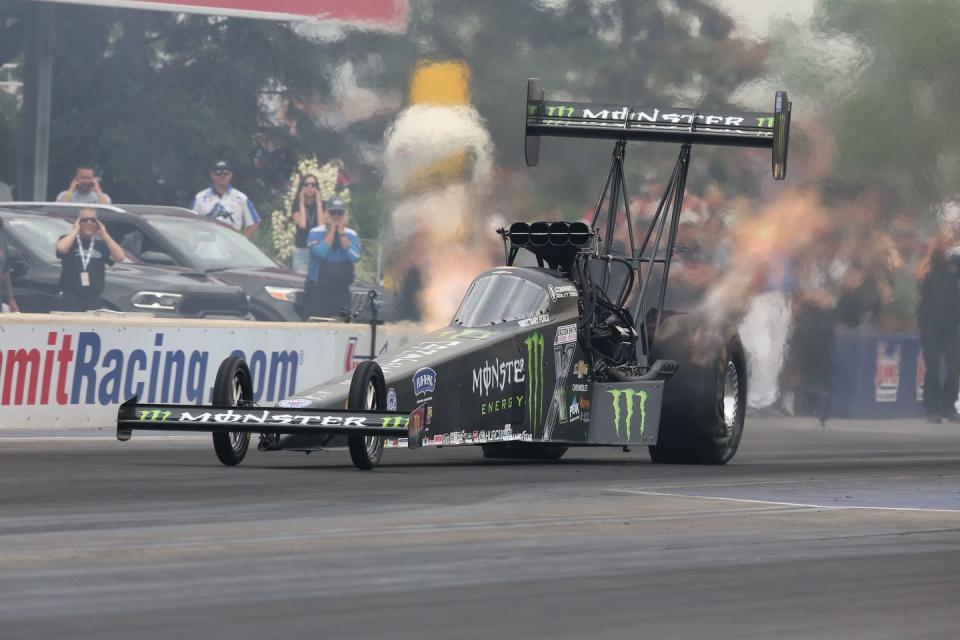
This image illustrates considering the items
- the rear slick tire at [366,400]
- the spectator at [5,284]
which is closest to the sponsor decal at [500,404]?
the rear slick tire at [366,400]

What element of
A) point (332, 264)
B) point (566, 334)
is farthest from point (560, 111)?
point (332, 264)

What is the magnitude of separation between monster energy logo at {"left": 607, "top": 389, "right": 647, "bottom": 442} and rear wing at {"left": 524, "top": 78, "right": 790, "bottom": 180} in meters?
3.08

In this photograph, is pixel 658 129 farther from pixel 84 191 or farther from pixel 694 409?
pixel 84 191

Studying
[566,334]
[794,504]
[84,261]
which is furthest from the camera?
[84,261]

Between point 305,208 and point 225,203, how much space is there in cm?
160

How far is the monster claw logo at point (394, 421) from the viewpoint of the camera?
1402 centimetres

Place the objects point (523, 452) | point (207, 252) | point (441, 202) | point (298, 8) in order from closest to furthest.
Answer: point (523, 452), point (441, 202), point (207, 252), point (298, 8)

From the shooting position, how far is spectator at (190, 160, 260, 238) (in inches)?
1443

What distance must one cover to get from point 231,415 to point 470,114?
56.1 feet

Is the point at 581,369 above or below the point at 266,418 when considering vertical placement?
above

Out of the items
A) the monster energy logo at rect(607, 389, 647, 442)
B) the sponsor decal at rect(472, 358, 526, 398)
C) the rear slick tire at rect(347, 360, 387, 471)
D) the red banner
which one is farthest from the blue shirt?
the rear slick tire at rect(347, 360, 387, 471)

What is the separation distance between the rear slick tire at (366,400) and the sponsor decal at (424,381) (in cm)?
36

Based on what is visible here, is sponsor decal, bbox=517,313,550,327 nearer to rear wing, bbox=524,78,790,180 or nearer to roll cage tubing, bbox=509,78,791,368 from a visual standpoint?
roll cage tubing, bbox=509,78,791,368

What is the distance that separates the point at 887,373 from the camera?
97.8ft
